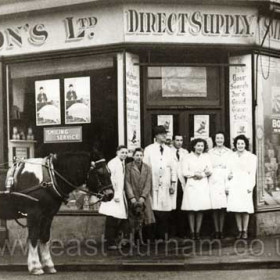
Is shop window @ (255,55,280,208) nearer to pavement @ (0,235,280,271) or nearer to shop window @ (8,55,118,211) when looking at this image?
pavement @ (0,235,280,271)

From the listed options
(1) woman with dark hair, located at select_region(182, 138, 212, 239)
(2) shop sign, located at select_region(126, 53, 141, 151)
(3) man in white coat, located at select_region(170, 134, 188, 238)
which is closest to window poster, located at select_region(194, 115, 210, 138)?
(3) man in white coat, located at select_region(170, 134, 188, 238)

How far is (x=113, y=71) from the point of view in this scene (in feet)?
37.2

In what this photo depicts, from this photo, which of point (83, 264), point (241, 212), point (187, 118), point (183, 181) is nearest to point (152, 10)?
point (187, 118)

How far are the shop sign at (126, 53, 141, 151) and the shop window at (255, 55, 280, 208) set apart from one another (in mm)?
2179

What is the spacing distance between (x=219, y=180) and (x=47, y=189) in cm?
361

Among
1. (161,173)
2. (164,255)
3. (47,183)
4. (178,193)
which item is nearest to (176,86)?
(161,173)

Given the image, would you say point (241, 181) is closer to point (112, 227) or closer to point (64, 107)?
point (112, 227)

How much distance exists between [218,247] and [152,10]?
4.15 metres

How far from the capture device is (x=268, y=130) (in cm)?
1198

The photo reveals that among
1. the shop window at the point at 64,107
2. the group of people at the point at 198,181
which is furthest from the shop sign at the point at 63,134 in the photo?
the group of people at the point at 198,181

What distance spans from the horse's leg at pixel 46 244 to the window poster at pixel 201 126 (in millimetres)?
3933

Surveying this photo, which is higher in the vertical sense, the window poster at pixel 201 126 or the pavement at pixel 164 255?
the window poster at pixel 201 126

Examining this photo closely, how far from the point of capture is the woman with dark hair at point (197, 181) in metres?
10.8

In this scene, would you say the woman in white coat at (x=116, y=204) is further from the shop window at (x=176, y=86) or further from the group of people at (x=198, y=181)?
the shop window at (x=176, y=86)
